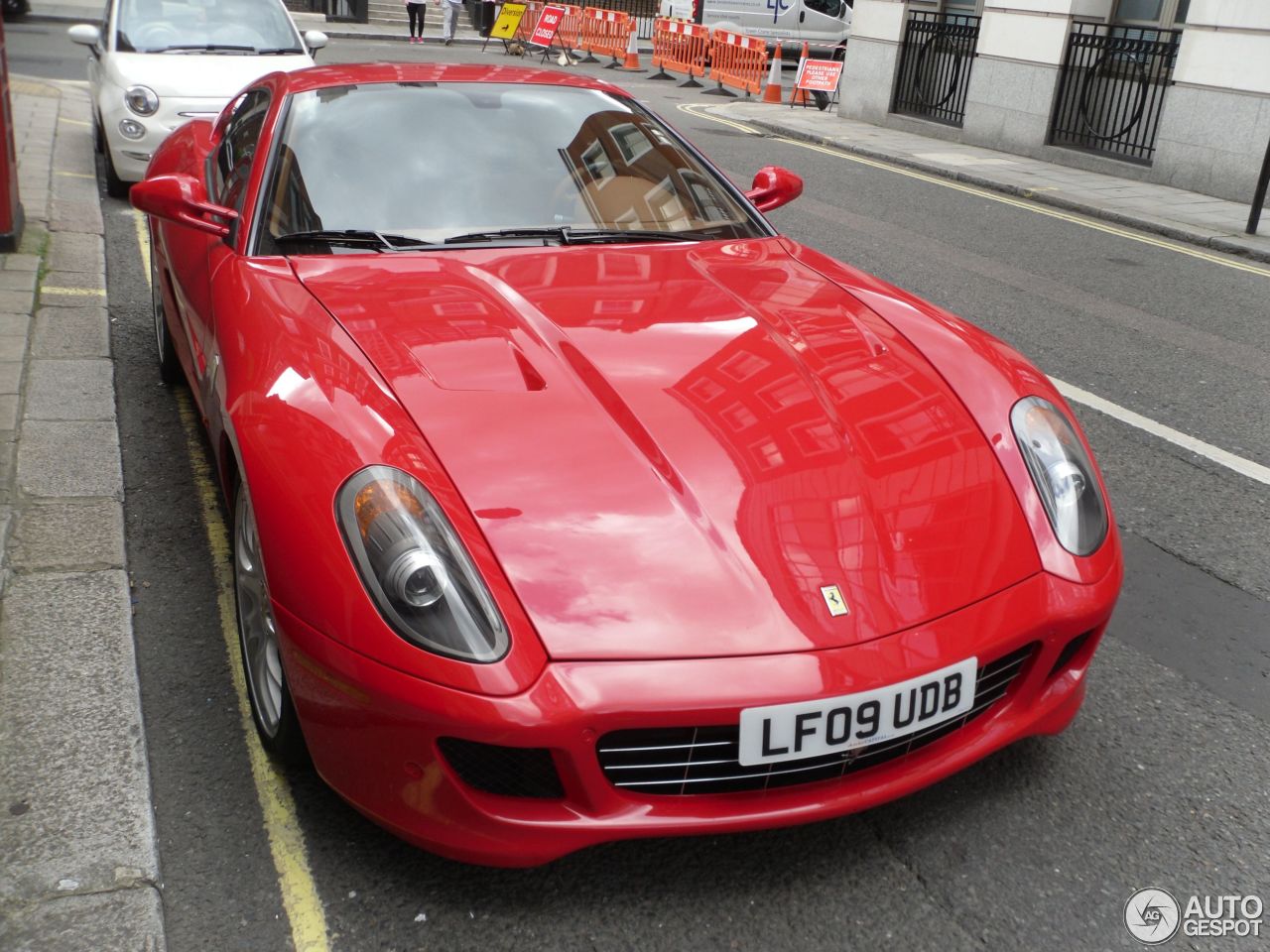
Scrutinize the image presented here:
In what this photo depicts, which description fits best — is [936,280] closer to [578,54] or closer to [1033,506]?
[1033,506]

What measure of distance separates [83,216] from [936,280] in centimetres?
564

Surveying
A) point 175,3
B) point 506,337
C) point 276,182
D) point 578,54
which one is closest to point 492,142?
point 276,182

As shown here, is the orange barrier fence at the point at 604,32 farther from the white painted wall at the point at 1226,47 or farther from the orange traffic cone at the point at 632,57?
the white painted wall at the point at 1226,47

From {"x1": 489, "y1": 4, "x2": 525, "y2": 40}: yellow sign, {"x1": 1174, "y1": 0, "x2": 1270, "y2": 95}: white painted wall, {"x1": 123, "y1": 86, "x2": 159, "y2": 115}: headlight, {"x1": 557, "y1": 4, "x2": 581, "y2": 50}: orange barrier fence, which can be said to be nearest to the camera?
{"x1": 123, "y1": 86, "x2": 159, "y2": 115}: headlight

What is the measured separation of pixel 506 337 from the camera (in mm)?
2994

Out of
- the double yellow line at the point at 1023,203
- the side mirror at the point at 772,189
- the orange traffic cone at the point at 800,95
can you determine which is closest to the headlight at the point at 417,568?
the side mirror at the point at 772,189

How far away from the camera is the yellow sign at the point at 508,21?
26938 mm

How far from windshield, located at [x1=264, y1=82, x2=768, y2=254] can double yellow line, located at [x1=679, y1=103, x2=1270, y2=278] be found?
7163 mm

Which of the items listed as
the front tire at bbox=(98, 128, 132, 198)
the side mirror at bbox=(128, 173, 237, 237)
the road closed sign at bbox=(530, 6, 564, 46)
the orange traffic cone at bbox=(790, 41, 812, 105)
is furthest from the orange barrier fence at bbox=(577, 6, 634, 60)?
the side mirror at bbox=(128, 173, 237, 237)

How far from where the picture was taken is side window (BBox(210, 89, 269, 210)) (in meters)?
3.84

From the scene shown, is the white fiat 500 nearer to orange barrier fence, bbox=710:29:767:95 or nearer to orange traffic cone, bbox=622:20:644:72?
orange barrier fence, bbox=710:29:767:95

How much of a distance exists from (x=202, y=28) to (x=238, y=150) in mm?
6377

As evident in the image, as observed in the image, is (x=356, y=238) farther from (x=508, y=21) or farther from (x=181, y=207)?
(x=508, y=21)

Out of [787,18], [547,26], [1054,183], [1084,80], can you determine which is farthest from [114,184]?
[787,18]
